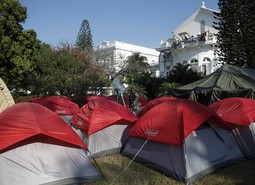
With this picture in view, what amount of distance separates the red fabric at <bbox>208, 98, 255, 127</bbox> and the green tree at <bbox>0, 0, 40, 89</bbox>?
1703 cm

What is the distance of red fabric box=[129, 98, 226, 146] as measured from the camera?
6695 mm

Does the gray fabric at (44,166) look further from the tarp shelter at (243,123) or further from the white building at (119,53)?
the white building at (119,53)

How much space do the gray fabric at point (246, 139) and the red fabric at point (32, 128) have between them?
175 inches

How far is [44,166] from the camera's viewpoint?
19.4ft

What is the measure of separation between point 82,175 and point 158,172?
70.6 inches

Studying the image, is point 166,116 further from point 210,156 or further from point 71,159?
point 71,159

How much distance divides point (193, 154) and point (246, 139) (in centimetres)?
241

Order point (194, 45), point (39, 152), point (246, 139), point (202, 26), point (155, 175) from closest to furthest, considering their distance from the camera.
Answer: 1. point (39, 152)
2. point (155, 175)
3. point (246, 139)
4. point (194, 45)
5. point (202, 26)

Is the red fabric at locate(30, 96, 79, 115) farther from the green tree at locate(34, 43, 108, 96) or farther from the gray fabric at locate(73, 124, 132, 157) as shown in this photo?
the green tree at locate(34, 43, 108, 96)

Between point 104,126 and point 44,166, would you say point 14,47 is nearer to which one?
point 104,126

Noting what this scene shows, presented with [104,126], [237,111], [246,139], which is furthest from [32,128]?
[246,139]

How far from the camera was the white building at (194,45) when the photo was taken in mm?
32531

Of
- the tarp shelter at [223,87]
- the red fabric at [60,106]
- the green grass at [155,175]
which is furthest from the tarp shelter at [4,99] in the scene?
the tarp shelter at [223,87]

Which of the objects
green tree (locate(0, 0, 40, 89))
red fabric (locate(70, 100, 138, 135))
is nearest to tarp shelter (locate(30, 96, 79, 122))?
red fabric (locate(70, 100, 138, 135))
